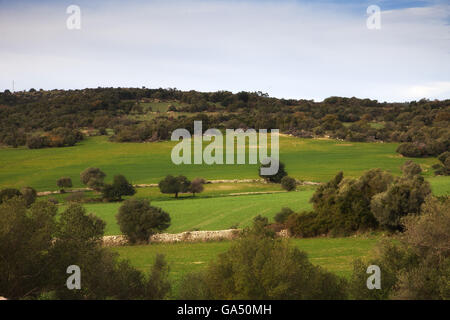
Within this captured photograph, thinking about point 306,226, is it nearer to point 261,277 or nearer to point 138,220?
point 138,220

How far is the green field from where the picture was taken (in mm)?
68812

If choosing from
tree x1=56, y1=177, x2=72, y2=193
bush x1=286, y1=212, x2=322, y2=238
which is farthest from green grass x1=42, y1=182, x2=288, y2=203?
bush x1=286, y1=212, x2=322, y2=238

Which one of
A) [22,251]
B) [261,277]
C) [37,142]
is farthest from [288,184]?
[37,142]

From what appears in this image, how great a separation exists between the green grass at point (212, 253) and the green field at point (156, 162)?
33666mm

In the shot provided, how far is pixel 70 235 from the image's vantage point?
48.8ft

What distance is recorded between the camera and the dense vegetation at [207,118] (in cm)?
10075

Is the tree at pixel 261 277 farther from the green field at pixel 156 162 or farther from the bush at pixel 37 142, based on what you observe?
the bush at pixel 37 142

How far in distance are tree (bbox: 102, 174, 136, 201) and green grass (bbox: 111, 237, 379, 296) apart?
2052cm

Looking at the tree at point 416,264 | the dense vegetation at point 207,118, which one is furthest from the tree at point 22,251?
the dense vegetation at point 207,118

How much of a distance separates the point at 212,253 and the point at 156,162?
56187 mm

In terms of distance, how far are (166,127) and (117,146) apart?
47.6 ft

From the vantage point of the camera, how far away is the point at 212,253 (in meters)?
28.5

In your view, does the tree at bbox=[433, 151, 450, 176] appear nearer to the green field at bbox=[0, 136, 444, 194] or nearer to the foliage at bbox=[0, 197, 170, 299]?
the green field at bbox=[0, 136, 444, 194]
